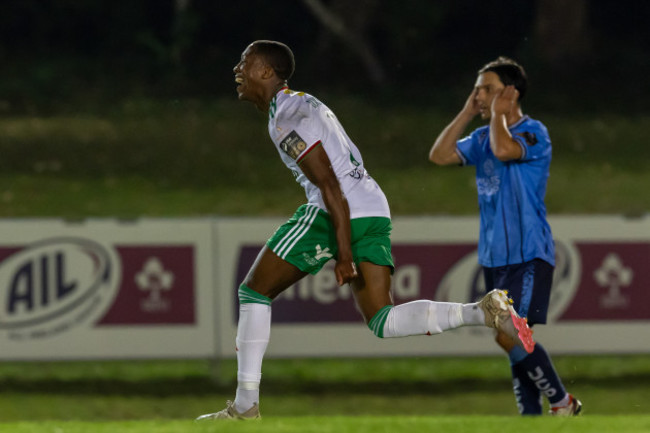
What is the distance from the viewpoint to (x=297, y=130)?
5.92 m

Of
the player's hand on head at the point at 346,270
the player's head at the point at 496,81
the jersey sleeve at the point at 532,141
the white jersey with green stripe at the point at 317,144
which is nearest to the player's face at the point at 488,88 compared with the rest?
the player's head at the point at 496,81

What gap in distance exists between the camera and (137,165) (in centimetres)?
1964

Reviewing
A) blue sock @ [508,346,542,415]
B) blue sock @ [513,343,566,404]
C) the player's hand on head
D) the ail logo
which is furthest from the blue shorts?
the ail logo

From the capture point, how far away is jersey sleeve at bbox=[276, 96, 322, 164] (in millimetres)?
5895

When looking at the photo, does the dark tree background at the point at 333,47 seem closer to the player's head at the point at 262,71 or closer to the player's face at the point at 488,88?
the player's face at the point at 488,88

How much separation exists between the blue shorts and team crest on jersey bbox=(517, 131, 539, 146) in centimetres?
63

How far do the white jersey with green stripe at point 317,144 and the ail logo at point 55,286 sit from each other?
151 inches

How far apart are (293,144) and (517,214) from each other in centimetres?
152

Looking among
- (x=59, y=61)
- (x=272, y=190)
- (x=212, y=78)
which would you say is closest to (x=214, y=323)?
(x=272, y=190)

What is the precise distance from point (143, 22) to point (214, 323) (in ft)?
57.7

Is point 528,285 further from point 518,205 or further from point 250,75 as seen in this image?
point 250,75

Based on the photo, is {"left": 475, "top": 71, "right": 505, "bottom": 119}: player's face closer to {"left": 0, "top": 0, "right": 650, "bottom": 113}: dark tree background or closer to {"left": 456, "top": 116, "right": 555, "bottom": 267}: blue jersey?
{"left": 456, "top": 116, "right": 555, "bottom": 267}: blue jersey

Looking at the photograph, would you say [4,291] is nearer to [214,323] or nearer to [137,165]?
[214,323]

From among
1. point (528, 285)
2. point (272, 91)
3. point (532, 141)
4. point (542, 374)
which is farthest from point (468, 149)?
point (272, 91)
